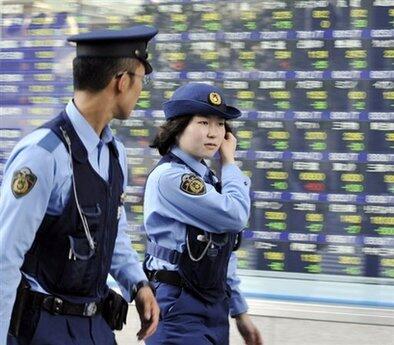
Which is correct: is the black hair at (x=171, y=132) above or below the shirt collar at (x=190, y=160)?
above

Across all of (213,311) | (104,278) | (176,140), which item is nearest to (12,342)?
(104,278)

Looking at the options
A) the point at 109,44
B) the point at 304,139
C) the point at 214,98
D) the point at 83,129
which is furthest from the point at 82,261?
the point at 304,139

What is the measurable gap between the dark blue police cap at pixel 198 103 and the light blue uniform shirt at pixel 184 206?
6.1 inches

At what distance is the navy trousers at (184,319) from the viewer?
3365mm

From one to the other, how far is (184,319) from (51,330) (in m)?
0.88

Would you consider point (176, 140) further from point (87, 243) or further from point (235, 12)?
point (235, 12)

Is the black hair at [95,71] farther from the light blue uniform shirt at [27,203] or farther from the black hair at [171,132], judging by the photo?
the black hair at [171,132]

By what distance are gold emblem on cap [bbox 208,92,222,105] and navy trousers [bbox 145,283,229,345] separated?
717mm

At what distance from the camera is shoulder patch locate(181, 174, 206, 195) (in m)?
3.38

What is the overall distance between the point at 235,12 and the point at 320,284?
4.99 feet

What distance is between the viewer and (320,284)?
4.89 m

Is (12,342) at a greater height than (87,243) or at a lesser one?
lesser

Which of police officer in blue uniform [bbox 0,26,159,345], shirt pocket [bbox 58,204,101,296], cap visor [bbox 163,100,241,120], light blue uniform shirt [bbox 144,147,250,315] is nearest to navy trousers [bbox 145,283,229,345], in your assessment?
light blue uniform shirt [bbox 144,147,250,315]

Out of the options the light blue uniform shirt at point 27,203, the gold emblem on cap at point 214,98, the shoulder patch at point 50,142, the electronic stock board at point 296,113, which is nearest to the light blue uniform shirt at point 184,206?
the gold emblem on cap at point 214,98
